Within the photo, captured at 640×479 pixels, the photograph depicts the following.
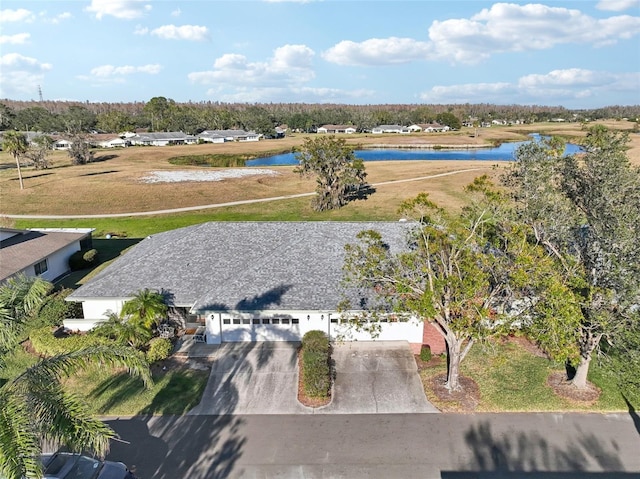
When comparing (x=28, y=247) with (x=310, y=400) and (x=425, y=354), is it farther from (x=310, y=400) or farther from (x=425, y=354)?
(x=425, y=354)

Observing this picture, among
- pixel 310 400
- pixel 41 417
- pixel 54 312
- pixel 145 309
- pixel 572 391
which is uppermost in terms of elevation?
pixel 41 417

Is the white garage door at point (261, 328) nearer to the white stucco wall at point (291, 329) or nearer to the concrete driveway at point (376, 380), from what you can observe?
the white stucco wall at point (291, 329)

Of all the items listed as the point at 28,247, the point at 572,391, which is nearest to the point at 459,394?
the point at 572,391

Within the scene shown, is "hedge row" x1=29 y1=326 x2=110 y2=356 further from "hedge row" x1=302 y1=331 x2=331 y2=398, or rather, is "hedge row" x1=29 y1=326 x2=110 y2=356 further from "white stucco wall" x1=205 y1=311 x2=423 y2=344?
"hedge row" x1=302 y1=331 x2=331 y2=398

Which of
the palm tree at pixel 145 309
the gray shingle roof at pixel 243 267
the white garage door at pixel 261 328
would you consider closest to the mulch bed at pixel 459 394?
the gray shingle roof at pixel 243 267

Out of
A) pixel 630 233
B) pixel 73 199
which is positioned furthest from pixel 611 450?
pixel 73 199

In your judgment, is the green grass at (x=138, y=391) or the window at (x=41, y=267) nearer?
the green grass at (x=138, y=391)

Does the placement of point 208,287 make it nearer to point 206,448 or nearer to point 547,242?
point 206,448
